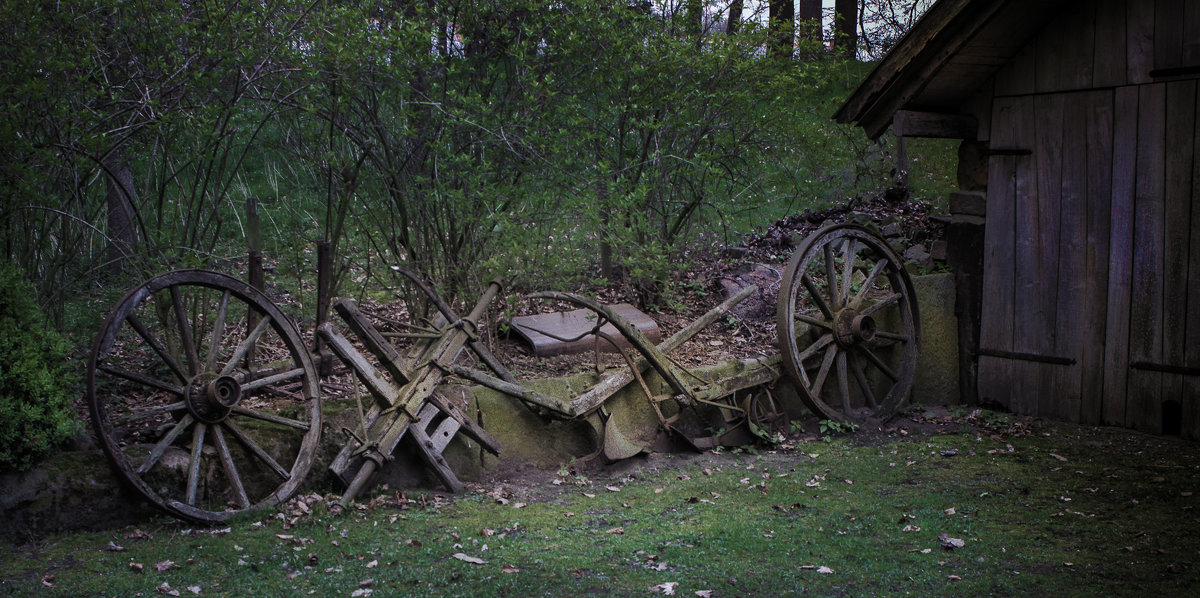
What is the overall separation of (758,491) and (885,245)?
2.65 meters

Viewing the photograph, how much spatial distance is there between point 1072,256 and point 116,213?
24.4 ft

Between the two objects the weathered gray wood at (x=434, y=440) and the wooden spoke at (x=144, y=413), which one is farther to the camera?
the weathered gray wood at (x=434, y=440)

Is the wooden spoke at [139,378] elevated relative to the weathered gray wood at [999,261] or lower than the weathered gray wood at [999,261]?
lower

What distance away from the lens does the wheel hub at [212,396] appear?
4.91 meters

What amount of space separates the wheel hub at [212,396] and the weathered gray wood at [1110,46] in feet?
20.4

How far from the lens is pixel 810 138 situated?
30.3 ft

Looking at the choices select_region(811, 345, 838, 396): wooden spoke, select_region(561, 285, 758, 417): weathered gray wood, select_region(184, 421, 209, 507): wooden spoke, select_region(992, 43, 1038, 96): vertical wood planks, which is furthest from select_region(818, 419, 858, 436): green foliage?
select_region(184, 421, 209, 507): wooden spoke

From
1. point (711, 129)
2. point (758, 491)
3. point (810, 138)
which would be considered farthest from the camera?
point (810, 138)

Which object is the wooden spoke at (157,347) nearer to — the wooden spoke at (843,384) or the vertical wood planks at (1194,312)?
the wooden spoke at (843,384)

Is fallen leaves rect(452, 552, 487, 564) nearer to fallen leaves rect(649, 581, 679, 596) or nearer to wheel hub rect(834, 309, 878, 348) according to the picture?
fallen leaves rect(649, 581, 679, 596)

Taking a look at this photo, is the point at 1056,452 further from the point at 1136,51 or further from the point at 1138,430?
the point at 1136,51

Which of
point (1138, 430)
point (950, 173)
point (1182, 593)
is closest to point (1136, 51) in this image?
point (1138, 430)

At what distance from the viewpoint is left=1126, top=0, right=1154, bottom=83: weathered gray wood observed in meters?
6.32

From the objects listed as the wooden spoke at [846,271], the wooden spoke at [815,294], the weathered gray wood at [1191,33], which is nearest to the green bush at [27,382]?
the wooden spoke at [815,294]
